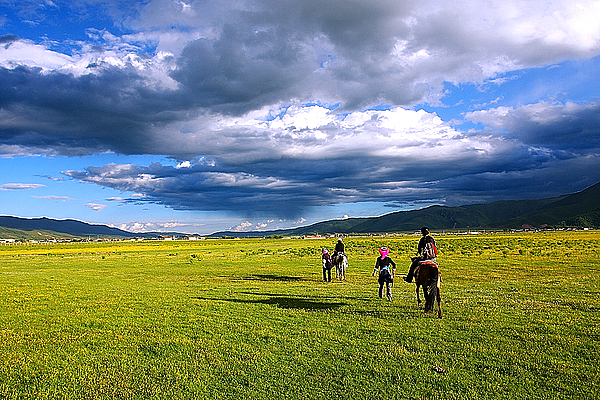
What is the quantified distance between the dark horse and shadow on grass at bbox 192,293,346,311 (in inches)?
140

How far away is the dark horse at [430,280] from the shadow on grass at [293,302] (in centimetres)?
356

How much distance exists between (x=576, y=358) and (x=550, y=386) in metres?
2.06

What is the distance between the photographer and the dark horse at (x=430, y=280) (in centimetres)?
1272

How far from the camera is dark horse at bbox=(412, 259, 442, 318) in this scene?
501 inches

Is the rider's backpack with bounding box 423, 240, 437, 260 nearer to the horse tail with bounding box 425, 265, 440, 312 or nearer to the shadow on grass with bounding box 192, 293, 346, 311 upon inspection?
the horse tail with bounding box 425, 265, 440, 312

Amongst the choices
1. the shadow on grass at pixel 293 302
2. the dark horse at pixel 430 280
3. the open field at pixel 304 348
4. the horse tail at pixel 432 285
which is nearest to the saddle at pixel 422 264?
the dark horse at pixel 430 280

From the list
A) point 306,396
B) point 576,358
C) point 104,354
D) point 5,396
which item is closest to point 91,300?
point 104,354

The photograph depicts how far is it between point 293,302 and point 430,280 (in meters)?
6.05

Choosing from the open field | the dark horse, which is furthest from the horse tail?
the open field

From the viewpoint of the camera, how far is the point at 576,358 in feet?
28.2

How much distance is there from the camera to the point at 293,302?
16.3 m

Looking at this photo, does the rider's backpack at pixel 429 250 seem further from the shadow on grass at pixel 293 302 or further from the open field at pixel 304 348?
the shadow on grass at pixel 293 302

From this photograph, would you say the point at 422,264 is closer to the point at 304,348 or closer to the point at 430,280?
the point at 430,280

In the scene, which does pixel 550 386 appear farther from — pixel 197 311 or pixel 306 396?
pixel 197 311
